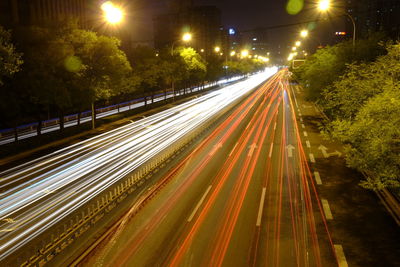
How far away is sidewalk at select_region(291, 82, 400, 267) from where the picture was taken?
11.9 meters

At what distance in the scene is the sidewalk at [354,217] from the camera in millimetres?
11922

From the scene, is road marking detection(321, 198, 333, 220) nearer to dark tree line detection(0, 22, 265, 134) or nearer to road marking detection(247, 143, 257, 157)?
road marking detection(247, 143, 257, 157)

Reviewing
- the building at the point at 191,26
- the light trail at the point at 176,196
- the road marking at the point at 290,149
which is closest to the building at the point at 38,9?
the light trail at the point at 176,196

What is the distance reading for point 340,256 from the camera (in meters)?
11.7

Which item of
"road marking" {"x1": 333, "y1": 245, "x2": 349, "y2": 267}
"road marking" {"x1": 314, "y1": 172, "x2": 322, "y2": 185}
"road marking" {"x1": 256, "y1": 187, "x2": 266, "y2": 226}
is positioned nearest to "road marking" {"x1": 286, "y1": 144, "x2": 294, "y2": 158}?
"road marking" {"x1": 314, "y1": 172, "x2": 322, "y2": 185}

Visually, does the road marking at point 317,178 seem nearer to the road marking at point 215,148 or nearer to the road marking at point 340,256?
the road marking at point 340,256

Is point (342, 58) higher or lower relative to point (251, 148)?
higher

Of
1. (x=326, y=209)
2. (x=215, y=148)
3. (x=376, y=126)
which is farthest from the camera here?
(x=215, y=148)

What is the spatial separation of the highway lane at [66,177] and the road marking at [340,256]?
9.52 metres

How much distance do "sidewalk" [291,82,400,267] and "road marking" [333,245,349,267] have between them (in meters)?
0.06

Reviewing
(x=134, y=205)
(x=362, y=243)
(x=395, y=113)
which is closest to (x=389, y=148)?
(x=395, y=113)

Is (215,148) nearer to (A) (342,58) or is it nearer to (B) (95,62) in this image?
(A) (342,58)

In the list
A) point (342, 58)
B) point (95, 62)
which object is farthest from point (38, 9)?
point (342, 58)

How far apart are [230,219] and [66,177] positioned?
936cm
